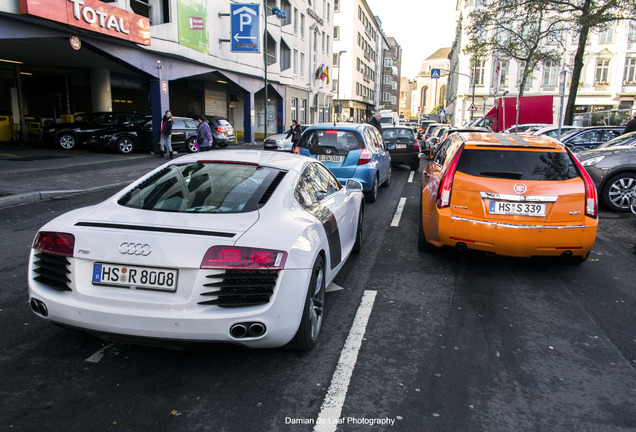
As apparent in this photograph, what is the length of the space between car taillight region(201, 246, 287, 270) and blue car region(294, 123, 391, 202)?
20.7 ft

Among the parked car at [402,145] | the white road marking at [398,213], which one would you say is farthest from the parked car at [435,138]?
the white road marking at [398,213]

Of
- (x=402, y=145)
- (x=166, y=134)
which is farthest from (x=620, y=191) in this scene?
(x=166, y=134)

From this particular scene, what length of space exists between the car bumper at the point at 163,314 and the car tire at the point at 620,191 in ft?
29.9

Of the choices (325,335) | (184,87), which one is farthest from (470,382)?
(184,87)

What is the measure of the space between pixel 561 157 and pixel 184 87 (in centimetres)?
2719

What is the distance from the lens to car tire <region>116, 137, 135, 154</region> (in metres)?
19.1

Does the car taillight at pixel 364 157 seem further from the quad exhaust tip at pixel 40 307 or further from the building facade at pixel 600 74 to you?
the building facade at pixel 600 74

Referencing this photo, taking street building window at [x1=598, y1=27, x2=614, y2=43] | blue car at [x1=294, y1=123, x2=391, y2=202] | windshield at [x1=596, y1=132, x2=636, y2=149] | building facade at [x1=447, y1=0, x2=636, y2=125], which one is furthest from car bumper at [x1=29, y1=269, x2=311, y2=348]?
street building window at [x1=598, y1=27, x2=614, y2=43]

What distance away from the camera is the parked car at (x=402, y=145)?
16.1m

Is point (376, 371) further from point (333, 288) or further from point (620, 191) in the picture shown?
point (620, 191)

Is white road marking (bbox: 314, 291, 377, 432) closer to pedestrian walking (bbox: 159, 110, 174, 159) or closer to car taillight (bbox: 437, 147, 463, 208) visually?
car taillight (bbox: 437, 147, 463, 208)

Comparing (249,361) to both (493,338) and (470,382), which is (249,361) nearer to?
(470,382)

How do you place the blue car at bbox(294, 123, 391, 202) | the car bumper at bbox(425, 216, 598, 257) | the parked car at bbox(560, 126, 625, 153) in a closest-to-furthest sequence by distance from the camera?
the car bumper at bbox(425, 216, 598, 257) < the blue car at bbox(294, 123, 391, 202) < the parked car at bbox(560, 126, 625, 153)

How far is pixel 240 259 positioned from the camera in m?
2.79
